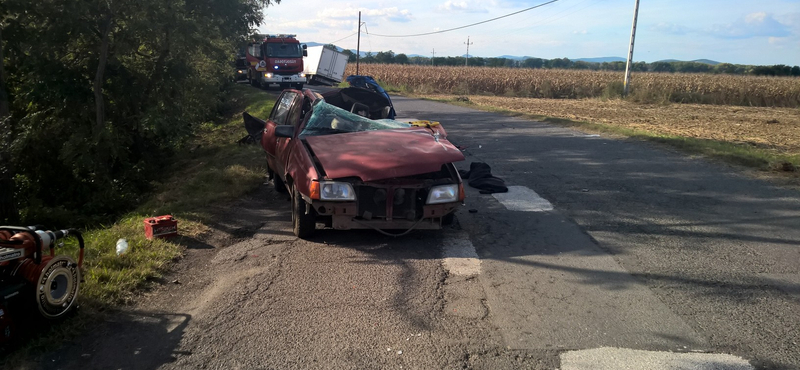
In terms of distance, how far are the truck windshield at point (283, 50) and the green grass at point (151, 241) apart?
17.6 meters

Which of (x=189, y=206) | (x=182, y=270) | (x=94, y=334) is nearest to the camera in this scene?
(x=94, y=334)

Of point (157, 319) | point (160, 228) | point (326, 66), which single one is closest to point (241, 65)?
point (326, 66)

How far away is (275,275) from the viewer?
5102 millimetres

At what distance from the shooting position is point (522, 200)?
7.88 m

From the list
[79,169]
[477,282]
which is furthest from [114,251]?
[79,169]

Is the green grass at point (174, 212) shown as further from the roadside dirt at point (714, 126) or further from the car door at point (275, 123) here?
the roadside dirt at point (714, 126)

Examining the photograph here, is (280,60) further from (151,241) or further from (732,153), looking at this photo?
(151,241)

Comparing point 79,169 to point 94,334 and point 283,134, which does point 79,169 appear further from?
point 94,334

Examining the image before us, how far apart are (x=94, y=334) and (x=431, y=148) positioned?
12.0 ft

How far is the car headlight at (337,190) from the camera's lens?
18.5 feet

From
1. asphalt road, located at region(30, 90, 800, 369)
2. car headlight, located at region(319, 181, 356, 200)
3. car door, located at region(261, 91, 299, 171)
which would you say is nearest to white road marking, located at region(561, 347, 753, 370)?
asphalt road, located at region(30, 90, 800, 369)

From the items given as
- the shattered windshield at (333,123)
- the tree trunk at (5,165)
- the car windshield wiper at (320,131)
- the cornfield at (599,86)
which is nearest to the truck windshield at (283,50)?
the cornfield at (599,86)

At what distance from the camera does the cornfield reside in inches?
1409

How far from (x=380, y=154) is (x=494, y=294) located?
206 centimetres
